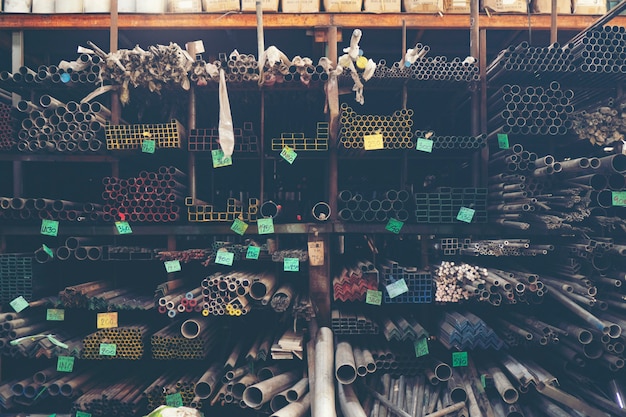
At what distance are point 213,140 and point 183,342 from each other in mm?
2457

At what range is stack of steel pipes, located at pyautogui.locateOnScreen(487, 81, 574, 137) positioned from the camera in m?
4.40

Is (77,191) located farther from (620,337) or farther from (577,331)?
(620,337)

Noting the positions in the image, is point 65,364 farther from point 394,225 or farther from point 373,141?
point 373,141

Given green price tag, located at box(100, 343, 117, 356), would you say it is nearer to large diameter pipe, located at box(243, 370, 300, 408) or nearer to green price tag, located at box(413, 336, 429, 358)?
large diameter pipe, located at box(243, 370, 300, 408)

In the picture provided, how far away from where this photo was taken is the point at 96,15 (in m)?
4.91

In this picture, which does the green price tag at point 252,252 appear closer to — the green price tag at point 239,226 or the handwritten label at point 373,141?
the green price tag at point 239,226

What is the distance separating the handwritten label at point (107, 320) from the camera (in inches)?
174

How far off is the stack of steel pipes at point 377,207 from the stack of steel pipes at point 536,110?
1.53 meters

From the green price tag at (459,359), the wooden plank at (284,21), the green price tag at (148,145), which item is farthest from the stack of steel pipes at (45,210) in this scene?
the green price tag at (459,359)

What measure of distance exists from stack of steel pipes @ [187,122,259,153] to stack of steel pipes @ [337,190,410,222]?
1.33 metres

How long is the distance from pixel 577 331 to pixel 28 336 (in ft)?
20.6

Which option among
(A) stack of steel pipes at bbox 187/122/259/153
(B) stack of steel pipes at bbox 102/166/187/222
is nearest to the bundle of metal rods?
(B) stack of steel pipes at bbox 102/166/187/222

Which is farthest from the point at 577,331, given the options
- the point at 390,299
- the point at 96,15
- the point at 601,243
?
the point at 96,15

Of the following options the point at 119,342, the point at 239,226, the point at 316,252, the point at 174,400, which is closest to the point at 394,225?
the point at 316,252
